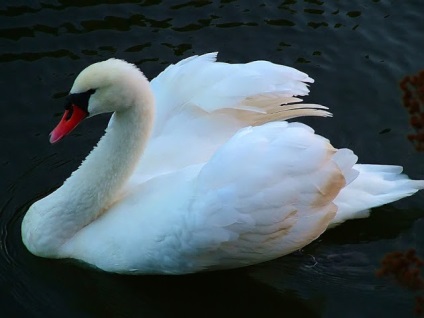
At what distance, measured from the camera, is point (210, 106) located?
716 cm

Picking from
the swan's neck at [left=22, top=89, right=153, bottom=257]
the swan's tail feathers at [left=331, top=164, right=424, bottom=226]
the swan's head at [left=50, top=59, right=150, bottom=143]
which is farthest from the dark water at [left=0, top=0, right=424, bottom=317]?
the swan's head at [left=50, top=59, right=150, bottom=143]

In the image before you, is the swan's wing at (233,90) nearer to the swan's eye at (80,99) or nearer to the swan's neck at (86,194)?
the swan's neck at (86,194)

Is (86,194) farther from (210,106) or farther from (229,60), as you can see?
(229,60)

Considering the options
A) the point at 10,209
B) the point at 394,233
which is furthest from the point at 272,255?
the point at 10,209

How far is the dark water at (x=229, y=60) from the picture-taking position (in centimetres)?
686

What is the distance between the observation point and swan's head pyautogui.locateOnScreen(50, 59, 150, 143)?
20.9 feet

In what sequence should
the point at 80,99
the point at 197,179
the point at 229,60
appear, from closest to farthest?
the point at 197,179, the point at 80,99, the point at 229,60

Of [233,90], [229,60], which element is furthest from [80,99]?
[229,60]

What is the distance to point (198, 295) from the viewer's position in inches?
273

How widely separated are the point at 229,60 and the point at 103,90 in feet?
10.8

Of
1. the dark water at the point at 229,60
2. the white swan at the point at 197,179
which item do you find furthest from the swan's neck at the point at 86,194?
the dark water at the point at 229,60

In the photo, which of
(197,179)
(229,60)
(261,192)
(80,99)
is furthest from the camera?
(229,60)

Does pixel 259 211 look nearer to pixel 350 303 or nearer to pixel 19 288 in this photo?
pixel 350 303

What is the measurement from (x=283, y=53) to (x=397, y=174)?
2.59m
